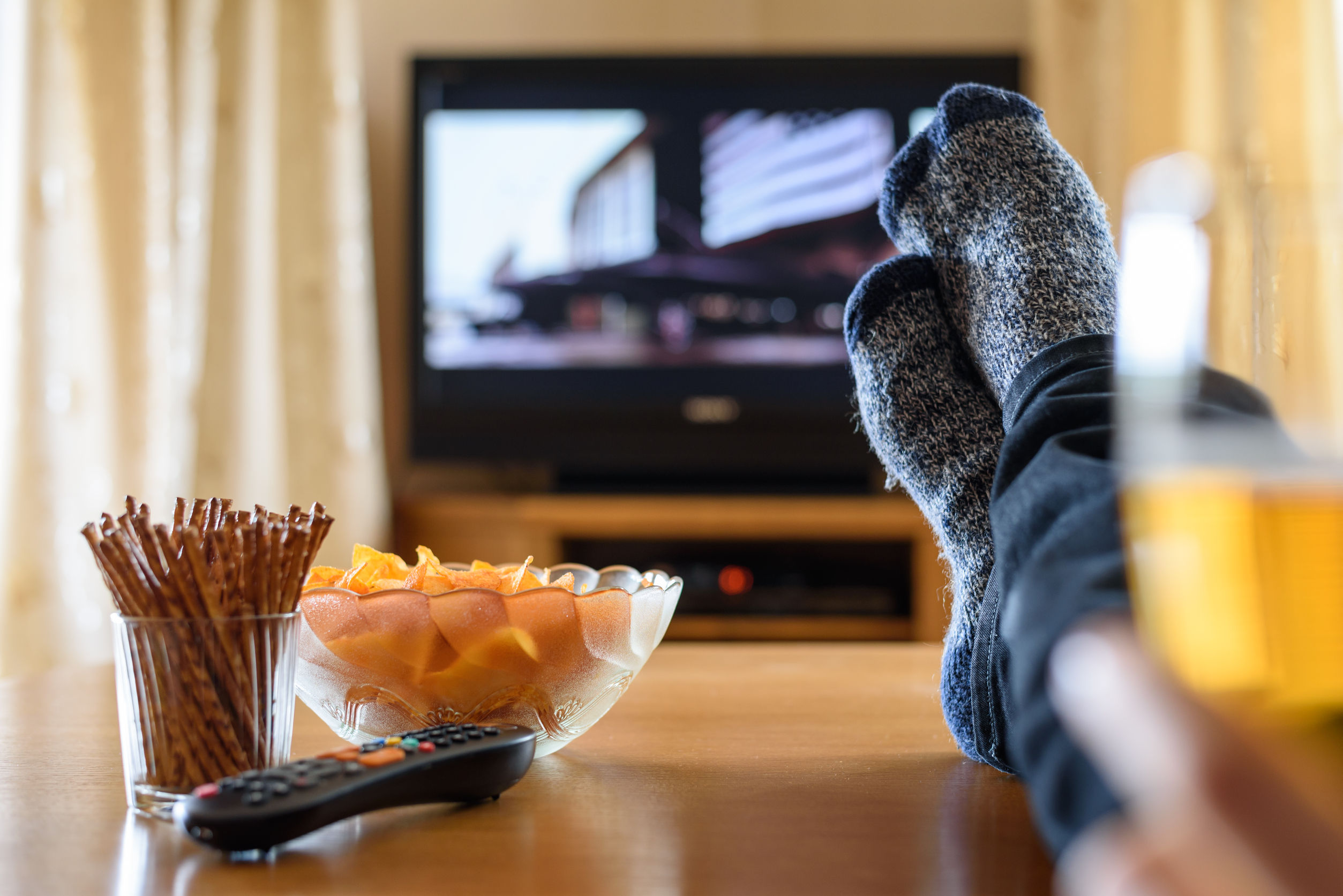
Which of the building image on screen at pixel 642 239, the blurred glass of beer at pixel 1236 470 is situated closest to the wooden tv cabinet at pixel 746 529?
the building image on screen at pixel 642 239

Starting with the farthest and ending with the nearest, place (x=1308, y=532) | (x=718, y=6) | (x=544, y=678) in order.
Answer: (x=718, y=6), (x=544, y=678), (x=1308, y=532)

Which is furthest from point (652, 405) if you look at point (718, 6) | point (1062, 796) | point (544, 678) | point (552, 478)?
point (1062, 796)

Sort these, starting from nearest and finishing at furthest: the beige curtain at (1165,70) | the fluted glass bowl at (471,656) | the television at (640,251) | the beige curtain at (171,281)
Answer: the fluted glass bowl at (471,656) < the beige curtain at (171,281) < the beige curtain at (1165,70) < the television at (640,251)

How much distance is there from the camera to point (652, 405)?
2.15 meters

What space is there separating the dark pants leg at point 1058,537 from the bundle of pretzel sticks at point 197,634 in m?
0.24

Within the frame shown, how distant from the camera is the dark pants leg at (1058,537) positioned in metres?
0.26

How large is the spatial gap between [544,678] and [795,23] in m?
2.23

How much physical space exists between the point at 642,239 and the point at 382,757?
1.86 meters

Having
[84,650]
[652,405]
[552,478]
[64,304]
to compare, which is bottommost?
[84,650]


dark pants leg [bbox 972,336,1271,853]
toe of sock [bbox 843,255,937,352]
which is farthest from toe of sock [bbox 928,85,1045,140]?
dark pants leg [bbox 972,336,1271,853]

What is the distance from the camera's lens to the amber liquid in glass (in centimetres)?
21

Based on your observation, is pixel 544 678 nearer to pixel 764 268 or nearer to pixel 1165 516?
pixel 1165 516

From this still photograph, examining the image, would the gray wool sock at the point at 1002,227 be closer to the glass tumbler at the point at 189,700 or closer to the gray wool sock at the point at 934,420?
the gray wool sock at the point at 934,420

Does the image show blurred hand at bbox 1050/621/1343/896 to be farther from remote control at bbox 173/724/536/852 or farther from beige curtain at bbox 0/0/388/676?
beige curtain at bbox 0/0/388/676
